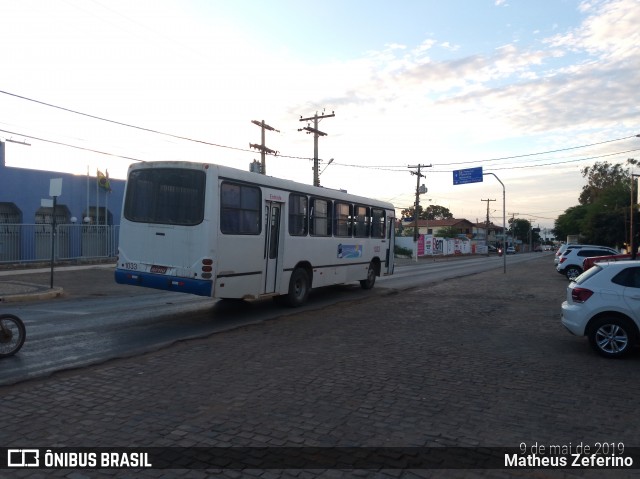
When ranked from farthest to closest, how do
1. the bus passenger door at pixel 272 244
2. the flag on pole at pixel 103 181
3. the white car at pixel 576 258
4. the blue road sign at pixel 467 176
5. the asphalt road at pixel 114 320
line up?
the blue road sign at pixel 467 176
the flag on pole at pixel 103 181
the white car at pixel 576 258
the bus passenger door at pixel 272 244
the asphalt road at pixel 114 320

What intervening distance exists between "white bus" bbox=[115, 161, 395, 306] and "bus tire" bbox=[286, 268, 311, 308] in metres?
0.03

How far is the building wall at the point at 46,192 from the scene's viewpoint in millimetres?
27578

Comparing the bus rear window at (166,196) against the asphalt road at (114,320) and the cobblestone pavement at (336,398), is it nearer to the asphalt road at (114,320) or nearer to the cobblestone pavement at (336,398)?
the asphalt road at (114,320)

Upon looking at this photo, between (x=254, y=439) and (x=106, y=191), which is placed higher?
(x=106, y=191)

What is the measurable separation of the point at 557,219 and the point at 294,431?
126m

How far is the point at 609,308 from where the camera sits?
8.03m

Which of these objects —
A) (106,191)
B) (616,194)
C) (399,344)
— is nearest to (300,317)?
(399,344)

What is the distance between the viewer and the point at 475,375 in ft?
23.0

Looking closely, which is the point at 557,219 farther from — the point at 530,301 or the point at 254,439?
the point at 254,439

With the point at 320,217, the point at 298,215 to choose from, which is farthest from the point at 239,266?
the point at 320,217

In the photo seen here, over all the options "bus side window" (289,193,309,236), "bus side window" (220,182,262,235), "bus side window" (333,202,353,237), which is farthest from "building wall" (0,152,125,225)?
"bus side window" (220,182,262,235)

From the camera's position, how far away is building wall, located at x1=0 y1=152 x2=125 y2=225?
27.6m

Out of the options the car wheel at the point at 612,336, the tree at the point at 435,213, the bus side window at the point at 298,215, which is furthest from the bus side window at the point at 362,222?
the tree at the point at 435,213

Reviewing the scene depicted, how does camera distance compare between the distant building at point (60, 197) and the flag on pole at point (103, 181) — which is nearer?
the distant building at point (60, 197)
